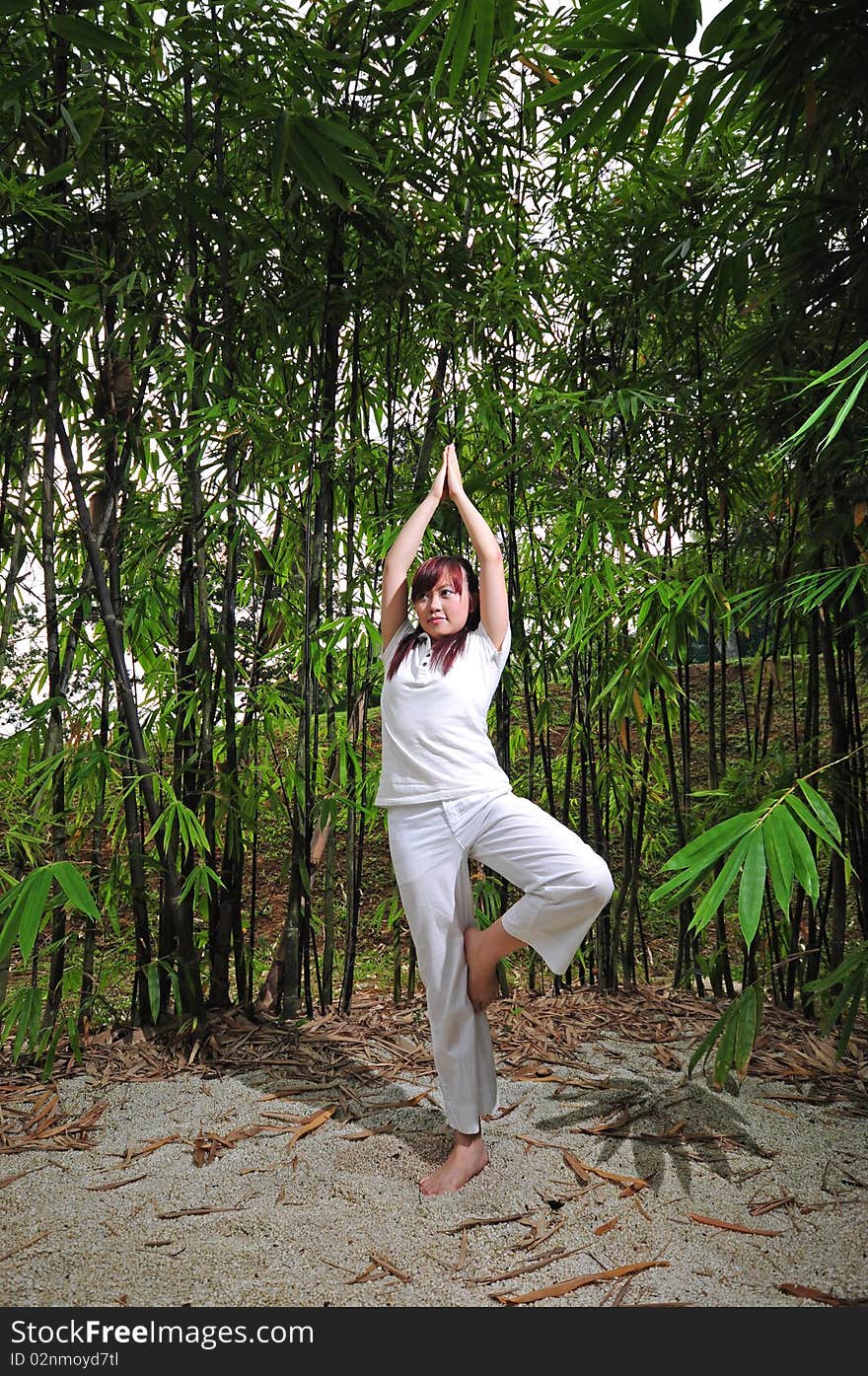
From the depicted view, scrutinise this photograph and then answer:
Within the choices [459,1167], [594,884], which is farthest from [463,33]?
[459,1167]

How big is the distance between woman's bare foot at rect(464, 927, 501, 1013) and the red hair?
548 millimetres

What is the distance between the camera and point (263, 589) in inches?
113

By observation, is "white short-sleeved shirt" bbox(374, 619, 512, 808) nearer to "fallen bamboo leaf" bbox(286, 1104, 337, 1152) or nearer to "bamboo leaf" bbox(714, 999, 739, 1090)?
"bamboo leaf" bbox(714, 999, 739, 1090)

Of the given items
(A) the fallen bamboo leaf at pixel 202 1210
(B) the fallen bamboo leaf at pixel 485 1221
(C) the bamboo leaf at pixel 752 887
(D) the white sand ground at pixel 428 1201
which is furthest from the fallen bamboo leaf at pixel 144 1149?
(C) the bamboo leaf at pixel 752 887

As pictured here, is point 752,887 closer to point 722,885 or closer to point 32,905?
point 722,885

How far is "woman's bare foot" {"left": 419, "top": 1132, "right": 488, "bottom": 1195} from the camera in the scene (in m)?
1.91

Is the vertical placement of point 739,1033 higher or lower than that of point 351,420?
lower

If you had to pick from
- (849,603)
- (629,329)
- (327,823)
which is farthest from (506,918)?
(629,329)

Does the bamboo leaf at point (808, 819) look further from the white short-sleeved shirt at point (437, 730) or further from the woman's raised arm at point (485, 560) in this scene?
the woman's raised arm at point (485, 560)

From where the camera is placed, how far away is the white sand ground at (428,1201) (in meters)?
1.59

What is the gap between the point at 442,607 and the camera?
6.57 ft

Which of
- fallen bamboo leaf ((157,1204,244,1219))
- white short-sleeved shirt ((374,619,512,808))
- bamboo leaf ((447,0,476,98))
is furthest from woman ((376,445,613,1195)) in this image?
bamboo leaf ((447,0,476,98))

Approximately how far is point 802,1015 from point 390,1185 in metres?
1.36

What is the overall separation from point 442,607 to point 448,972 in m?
0.74
